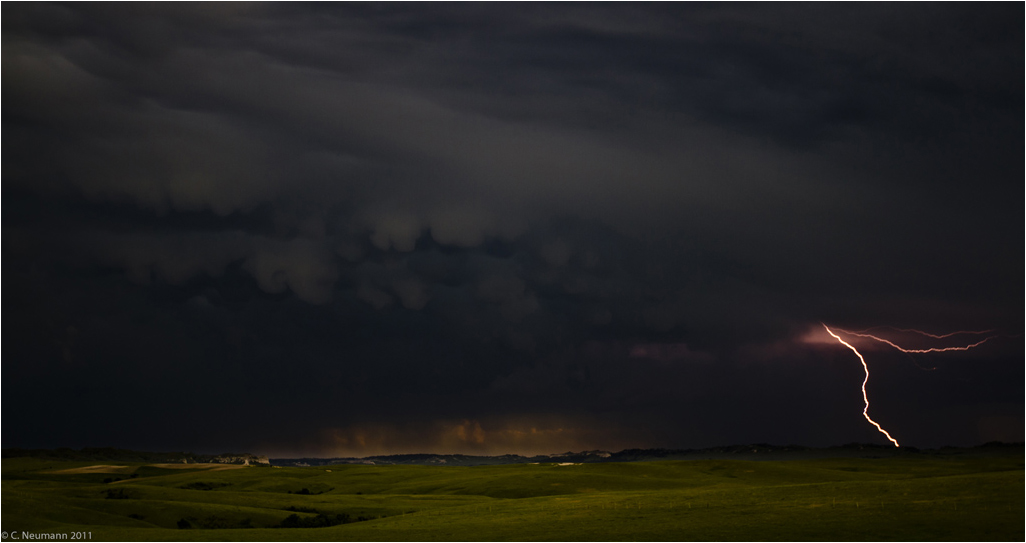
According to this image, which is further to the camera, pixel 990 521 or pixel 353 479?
pixel 353 479

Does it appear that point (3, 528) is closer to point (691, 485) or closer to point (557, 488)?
point (557, 488)

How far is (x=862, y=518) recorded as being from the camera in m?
48.2

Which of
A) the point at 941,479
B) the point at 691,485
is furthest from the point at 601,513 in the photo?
the point at 691,485

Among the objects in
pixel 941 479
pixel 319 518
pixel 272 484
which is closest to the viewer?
pixel 941 479

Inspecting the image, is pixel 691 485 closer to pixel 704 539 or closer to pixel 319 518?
pixel 319 518

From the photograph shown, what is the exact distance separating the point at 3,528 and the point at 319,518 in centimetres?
2500

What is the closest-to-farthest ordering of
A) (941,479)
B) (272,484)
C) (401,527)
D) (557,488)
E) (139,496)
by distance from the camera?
1. (401,527)
2. (941,479)
3. (139,496)
4. (557,488)
5. (272,484)

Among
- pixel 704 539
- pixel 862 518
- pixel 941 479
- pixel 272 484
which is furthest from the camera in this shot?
pixel 272 484

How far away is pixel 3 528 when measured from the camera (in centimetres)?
5631

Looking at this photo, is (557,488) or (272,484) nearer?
(557,488)

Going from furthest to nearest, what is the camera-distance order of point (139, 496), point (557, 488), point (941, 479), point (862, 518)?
1. point (557, 488)
2. point (139, 496)
3. point (941, 479)
4. point (862, 518)

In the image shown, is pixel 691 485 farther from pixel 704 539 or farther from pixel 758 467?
pixel 704 539

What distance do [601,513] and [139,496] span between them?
63.5 meters

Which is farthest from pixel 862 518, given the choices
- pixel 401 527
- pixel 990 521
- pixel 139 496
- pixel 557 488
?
pixel 139 496
